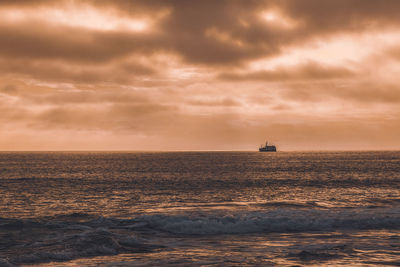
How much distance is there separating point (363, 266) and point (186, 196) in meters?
32.4

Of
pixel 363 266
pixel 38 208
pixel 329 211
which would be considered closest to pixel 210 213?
pixel 329 211

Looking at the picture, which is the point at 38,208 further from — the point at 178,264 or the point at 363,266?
the point at 363,266

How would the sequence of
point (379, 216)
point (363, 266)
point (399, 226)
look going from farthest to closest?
point (379, 216) → point (399, 226) → point (363, 266)

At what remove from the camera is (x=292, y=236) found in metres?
22.3

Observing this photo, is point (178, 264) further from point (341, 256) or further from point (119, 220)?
point (119, 220)

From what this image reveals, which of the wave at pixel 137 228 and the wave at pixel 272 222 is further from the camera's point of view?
the wave at pixel 272 222

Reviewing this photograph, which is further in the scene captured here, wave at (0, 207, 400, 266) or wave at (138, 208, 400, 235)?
wave at (138, 208, 400, 235)

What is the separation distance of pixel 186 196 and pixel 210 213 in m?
16.9

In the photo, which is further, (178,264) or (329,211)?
→ (329,211)

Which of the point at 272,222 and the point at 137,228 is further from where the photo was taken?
the point at 272,222

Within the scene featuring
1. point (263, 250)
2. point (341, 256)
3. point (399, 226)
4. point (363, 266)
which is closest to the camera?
point (363, 266)

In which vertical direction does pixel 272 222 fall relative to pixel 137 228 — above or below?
above

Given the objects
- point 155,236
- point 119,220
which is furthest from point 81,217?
point 155,236

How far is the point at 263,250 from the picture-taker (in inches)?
731
